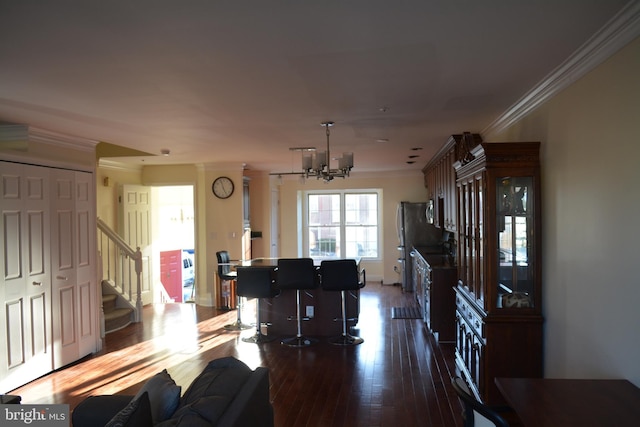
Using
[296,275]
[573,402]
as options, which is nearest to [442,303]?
[296,275]

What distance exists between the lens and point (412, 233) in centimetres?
902

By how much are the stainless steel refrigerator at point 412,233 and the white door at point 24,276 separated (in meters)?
6.32

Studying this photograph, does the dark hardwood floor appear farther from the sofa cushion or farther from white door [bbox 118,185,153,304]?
white door [bbox 118,185,153,304]

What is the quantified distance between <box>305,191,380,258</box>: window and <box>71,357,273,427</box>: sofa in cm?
796

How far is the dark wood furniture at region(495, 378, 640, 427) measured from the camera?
5.97ft

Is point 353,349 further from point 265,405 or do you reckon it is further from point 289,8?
point 289,8

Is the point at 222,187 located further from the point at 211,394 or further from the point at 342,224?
the point at 211,394

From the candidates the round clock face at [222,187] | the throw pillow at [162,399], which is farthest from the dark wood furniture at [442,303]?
the round clock face at [222,187]

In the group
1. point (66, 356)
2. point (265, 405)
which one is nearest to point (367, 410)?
point (265, 405)

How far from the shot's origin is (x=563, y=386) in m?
2.19

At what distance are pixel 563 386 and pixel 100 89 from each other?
128 inches

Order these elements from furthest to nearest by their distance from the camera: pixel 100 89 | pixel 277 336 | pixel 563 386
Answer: pixel 277 336 → pixel 100 89 → pixel 563 386

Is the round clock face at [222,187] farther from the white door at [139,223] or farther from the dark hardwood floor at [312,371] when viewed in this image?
the dark hardwood floor at [312,371]

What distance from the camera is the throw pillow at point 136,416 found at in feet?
5.61
